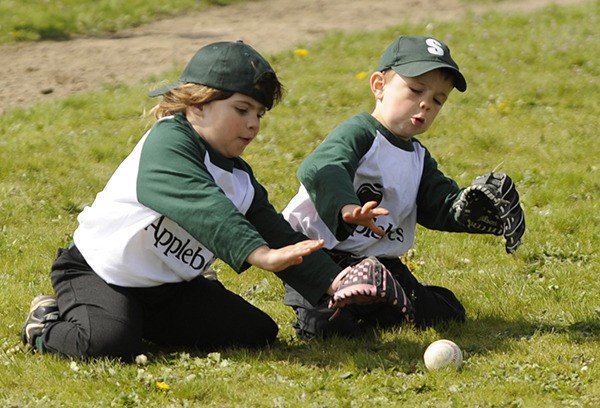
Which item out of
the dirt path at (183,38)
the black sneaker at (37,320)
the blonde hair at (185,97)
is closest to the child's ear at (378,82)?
the blonde hair at (185,97)

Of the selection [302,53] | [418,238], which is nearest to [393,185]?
[418,238]

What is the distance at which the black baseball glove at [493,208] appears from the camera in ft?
17.9

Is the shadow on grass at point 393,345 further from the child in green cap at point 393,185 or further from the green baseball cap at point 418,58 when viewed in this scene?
the green baseball cap at point 418,58

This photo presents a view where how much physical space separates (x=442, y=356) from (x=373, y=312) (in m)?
0.85

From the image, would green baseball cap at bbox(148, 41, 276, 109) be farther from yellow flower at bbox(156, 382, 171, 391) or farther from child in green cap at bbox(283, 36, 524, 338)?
yellow flower at bbox(156, 382, 171, 391)

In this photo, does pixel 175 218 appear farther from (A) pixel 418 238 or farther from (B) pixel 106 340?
(A) pixel 418 238

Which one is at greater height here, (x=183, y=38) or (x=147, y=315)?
(x=147, y=315)

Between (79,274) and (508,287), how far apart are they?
Answer: 241 cm

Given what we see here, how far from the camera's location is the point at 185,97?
17.4 ft

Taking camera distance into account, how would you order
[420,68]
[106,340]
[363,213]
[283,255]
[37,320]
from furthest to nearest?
[420,68], [37,320], [106,340], [363,213], [283,255]

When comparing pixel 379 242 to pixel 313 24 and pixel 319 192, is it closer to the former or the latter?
pixel 319 192

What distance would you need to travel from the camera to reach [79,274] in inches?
215

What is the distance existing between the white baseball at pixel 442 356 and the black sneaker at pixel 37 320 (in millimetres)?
1800

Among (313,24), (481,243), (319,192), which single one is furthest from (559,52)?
(319,192)
